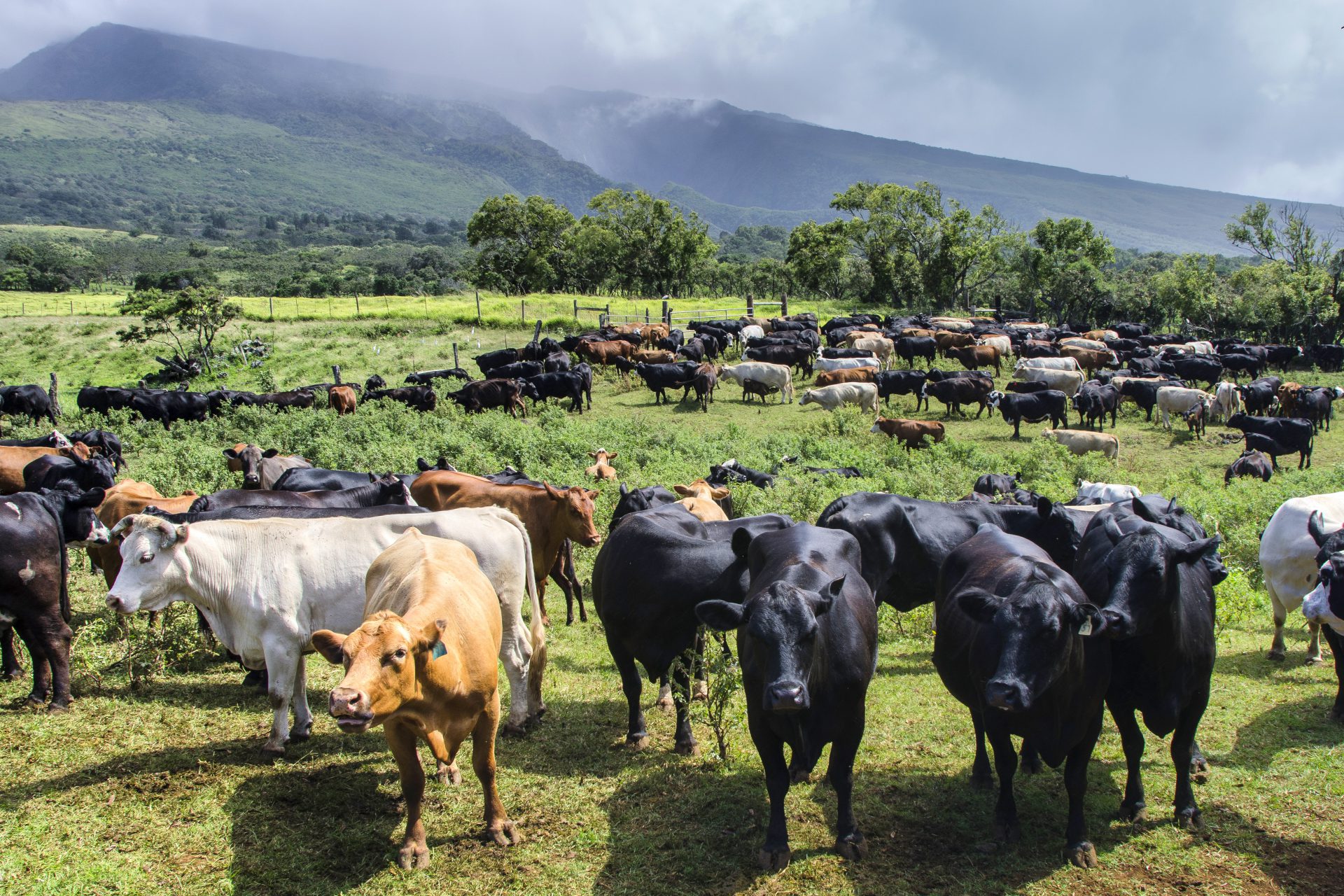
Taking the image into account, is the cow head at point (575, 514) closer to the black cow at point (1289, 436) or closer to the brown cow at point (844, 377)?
the black cow at point (1289, 436)

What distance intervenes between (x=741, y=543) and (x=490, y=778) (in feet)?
8.44

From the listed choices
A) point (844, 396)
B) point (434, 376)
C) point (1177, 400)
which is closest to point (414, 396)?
point (434, 376)

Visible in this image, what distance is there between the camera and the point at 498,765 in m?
6.22

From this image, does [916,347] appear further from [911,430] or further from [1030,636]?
[1030,636]

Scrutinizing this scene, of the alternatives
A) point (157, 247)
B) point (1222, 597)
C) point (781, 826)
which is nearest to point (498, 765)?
point (781, 826)

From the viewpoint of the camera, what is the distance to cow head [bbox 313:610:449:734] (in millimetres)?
4090

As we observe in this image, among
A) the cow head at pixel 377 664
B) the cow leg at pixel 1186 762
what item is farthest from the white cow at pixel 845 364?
the cow head at pixel 377 664

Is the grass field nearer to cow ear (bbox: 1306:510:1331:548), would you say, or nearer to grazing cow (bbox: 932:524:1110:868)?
grazing cow (bbox: 932:524:1110:868)

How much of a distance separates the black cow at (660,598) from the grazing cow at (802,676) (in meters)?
1.03

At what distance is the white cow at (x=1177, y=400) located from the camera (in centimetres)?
2377

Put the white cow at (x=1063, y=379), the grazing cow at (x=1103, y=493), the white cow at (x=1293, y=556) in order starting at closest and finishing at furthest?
the white cow at (x=1293, y=556)
the grazing cow at (x=1103, y=493)
the white cow at (x=1063, y=379)

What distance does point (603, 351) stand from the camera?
31016mm

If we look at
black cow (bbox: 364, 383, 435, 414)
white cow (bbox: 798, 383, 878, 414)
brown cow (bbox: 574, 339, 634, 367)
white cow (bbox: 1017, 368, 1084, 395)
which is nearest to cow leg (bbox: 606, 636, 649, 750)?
A: black cow (bbox: 364, 383, 435, 414)

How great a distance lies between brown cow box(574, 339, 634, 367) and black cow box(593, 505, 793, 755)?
24408 mm
